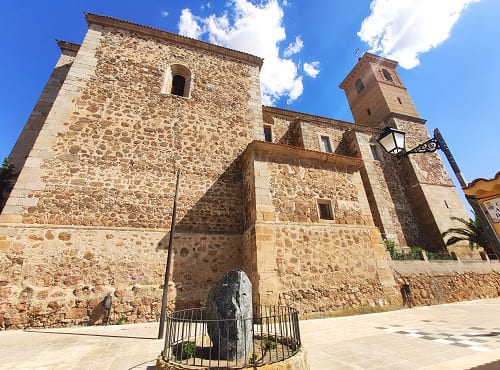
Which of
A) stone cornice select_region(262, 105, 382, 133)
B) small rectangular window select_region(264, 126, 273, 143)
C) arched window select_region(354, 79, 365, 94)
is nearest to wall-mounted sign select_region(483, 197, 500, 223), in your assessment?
small rectangular window select_region(264, 126, 273, 143)

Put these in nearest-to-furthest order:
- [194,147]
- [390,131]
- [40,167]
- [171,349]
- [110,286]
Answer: [171,349]
[390,131]
[110,286]
[40,167]
[194,147]

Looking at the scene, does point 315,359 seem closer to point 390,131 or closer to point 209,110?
point 390,131

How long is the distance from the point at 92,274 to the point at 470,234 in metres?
17.1

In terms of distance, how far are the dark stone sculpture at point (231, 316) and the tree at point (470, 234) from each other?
14236mm

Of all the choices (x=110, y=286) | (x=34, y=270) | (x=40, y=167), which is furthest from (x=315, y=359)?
(x=40, y=167)

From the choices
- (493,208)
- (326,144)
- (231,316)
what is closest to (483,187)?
(493,208)

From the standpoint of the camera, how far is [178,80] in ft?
32.6

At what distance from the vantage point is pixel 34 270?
218 inches

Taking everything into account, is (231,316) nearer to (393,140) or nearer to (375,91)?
(393,140)

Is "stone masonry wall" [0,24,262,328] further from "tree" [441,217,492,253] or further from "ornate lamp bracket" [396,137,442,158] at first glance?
"tree" [441,217,492,253]

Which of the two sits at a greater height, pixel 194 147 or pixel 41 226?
pixel 194 147

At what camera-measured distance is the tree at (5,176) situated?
693 centimetres

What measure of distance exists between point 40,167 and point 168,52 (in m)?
6.69

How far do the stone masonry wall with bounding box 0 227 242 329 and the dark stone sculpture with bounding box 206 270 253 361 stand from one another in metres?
3.70
